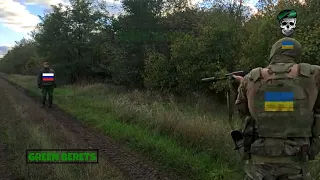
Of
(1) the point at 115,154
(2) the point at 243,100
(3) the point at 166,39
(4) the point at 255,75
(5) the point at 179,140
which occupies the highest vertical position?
(3) the point at 166,39

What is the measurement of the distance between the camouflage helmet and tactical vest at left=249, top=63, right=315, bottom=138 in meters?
0.07

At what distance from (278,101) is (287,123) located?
0.22 m

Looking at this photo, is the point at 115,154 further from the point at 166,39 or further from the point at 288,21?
the point at 166,39

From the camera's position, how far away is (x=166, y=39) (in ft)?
79.9

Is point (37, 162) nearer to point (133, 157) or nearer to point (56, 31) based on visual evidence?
point (133, 157)

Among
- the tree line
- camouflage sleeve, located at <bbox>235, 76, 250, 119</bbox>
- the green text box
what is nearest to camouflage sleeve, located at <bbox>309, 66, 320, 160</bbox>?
camouflage sleeve, located at <bbox>235, 76, 250, 119</bbox>

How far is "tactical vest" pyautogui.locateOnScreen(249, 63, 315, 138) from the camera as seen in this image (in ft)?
10.4

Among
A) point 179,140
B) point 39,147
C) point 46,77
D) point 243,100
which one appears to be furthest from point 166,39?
point 243,100

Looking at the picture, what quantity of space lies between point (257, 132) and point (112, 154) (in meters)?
4.87

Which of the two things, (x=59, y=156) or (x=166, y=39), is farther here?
(x=166, y=39)

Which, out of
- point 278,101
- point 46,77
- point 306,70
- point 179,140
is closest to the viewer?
point 306,70

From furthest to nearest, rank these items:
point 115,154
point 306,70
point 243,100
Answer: point 115,154 < point 243,100 < point 306,70

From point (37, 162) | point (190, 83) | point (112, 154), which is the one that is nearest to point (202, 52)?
point (190, 83)

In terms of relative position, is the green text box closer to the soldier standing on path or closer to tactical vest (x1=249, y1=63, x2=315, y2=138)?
tactical vest (x1=249, y1=63, x2=315, y2=138)
